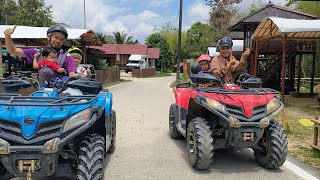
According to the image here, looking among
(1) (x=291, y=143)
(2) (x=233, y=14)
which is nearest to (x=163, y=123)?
(1) (x=291, y=143)

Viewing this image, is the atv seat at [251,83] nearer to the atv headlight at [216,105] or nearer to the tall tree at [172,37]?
the atv headlight at [216,105]

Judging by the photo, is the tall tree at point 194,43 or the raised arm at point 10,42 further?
the tall tree at point 194,43

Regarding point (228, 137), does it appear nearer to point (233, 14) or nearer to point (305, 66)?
point (305, 66)

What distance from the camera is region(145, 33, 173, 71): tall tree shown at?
2717 inches

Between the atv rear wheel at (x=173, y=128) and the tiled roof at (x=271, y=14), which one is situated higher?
the tiled roof at (x=271, y=14)

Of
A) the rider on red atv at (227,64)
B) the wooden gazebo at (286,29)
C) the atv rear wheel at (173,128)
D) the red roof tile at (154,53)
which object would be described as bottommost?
the atv rear wheel at (173,128)

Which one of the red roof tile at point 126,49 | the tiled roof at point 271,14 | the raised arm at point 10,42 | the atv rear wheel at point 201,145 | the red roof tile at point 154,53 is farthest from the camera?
the red roof tile at point 154,53

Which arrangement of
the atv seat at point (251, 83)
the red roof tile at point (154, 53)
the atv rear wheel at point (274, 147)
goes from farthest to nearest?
the red roof tile at point (154, 53) < the atv seat at point (251, 83) < the atv rear wheel at point (274, 147)

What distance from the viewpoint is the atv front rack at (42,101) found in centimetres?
385

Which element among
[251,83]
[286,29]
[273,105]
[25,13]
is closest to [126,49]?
[25,13]

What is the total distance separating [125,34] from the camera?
7681cm

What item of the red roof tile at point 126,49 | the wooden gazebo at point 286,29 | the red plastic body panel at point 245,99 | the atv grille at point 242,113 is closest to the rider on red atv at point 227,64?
the red plastic body panel at point 245,99

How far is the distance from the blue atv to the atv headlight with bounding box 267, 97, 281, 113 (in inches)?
101

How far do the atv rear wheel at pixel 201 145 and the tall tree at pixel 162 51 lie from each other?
203 ft
